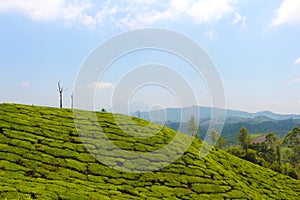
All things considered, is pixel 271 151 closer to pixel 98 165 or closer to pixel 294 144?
pixel 294 144

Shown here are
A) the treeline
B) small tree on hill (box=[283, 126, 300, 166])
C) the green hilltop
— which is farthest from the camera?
small tree on hill (box=[283, 126, 300, 166])

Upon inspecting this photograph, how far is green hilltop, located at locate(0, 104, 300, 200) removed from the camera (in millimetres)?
23781

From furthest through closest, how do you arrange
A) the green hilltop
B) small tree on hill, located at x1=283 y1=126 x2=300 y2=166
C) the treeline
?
small tree on hill, located at x1=283 y1=126 x2=300 y2=166 → the treeline → the green hilltop

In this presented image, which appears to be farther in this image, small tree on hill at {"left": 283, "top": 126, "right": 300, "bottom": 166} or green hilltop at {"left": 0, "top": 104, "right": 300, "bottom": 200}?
small tree on hill at {"left": 283, "top": 126, "right": 300, "bottom": 166}

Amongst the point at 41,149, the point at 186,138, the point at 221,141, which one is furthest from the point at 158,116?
the point at 221,141

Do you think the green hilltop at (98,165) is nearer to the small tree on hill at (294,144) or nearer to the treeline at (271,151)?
the treeline at (271,151)

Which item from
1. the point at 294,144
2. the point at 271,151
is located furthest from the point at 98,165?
the point at 294,144

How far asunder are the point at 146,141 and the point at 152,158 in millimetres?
3944

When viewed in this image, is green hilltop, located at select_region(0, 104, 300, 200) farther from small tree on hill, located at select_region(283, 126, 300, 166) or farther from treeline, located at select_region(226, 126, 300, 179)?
small tree on hill, located at select_region(283, 126, 300, 166)

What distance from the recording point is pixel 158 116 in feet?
144

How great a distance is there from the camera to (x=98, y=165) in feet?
95.8

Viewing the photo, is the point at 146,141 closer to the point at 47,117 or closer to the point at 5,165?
the point at 47,117

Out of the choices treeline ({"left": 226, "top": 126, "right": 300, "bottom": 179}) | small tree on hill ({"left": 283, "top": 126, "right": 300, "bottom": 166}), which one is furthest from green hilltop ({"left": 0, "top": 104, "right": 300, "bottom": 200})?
small tree on hill ({"left": 283, "top": 126, "right": 300, "bottom": 166})

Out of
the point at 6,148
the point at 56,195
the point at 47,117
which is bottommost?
the point at 56,195
